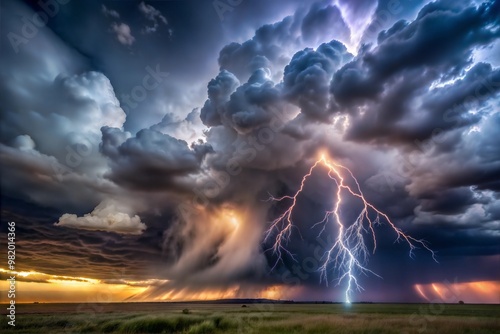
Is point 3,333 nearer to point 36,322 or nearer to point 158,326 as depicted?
point 36,322

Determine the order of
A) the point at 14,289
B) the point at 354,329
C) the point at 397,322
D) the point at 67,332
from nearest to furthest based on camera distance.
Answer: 1. the point at 14,289
2. the point at 354,329
3. the point at 67,332
4. the point at 397,322

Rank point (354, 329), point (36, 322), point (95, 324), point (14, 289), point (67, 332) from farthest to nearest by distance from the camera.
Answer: point (36, 322), point (95, 324), point (67, 332), point (354, 329), point (14, 289)

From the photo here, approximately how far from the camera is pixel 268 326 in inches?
1030

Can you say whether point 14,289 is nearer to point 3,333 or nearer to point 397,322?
point 3,333

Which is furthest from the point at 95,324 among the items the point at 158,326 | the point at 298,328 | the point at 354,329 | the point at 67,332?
the point at 354,329

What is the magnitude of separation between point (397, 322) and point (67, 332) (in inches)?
1078

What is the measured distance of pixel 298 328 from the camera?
992 inches

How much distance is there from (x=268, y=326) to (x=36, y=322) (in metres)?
23.3

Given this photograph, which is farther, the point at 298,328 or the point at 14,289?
the point at 298,328

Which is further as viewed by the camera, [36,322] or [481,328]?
[36,322]

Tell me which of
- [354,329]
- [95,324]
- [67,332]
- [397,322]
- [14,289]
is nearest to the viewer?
[14,289]

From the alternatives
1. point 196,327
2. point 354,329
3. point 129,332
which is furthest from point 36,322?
point 354,329

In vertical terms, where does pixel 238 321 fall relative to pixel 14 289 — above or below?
below

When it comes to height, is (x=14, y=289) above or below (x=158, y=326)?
above
